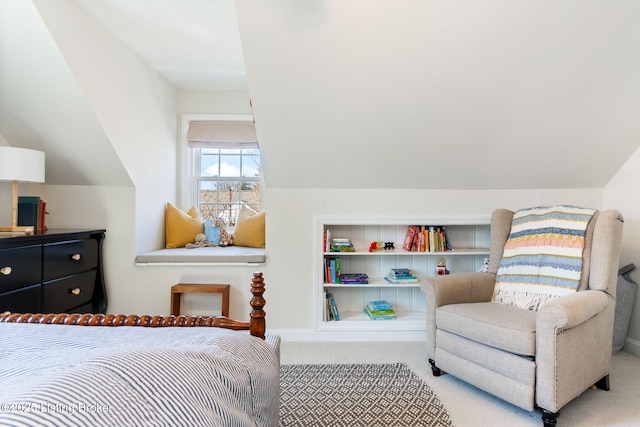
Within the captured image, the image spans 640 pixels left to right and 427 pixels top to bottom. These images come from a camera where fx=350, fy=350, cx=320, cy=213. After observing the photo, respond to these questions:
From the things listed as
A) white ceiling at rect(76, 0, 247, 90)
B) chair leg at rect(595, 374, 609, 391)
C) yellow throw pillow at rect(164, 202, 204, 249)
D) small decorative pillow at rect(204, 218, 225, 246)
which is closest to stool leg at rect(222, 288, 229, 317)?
small decorative pillow at rect(204, 218, 225, 246)

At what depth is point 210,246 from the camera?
328 centimetres

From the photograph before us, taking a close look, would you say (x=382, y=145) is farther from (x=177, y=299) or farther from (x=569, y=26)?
(x=177, y=299)

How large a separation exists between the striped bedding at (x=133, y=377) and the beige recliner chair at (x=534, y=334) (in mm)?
1290

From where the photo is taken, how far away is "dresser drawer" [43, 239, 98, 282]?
2158 mm

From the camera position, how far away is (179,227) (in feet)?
10.6

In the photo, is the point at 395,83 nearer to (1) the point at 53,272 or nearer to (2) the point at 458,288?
(2) the point at 458,288

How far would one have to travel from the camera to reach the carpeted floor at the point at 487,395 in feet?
5.76

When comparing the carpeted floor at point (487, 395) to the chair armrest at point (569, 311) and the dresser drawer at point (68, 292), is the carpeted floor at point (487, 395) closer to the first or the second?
the chair armrest at point (569, 311)

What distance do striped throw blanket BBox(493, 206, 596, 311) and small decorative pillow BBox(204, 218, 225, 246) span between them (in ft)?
7.80

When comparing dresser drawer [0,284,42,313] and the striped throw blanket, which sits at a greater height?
the striped throw blanket

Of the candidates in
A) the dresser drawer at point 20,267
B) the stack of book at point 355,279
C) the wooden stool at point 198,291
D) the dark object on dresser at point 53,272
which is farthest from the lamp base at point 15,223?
the stack of book at point 355,279

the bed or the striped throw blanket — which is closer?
the bed

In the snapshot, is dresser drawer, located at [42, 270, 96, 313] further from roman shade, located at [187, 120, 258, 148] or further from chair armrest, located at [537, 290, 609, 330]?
chair armrest, located at [537, 290, 609, 330]

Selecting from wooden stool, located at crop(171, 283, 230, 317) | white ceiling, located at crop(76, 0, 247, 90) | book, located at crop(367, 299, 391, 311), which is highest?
white ceiling, located at crop(76, 0, 247, 90)
